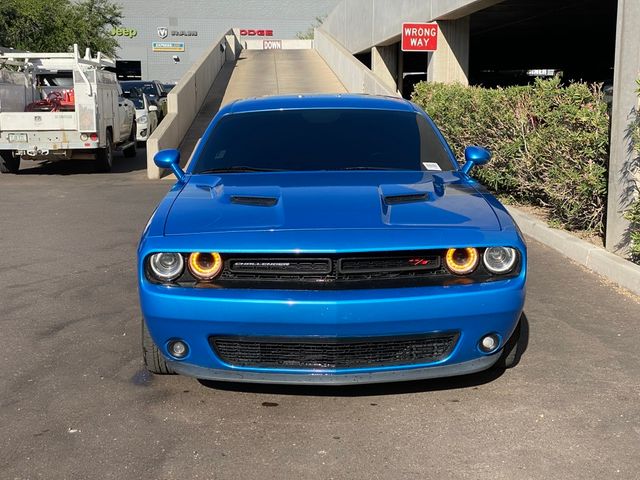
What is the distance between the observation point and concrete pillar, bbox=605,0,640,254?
6.66 meters

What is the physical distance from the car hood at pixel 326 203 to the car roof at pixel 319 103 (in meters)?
0.93

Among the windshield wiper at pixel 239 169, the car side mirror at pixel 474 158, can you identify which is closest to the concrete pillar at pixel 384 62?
the car side mirror at pixel 474 158

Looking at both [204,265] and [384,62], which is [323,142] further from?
[384,62]

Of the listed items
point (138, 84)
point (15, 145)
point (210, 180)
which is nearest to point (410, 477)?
point (210, 180)

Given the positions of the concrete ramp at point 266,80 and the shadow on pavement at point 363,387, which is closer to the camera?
the shadow on pavement at point 363,387

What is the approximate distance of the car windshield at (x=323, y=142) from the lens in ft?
16.2

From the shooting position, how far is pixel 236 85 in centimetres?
3102

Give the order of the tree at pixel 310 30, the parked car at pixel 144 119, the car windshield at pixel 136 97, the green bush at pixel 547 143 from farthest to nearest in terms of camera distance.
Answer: the tree at pixel 310 30 → the car windshield at pixel 136 97 → the parked car at pixel 144 119 → the green bush at pixel 547 143

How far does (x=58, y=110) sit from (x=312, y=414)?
1296 cm

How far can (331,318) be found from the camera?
3.45m

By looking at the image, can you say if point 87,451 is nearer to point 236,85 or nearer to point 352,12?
point 236,85

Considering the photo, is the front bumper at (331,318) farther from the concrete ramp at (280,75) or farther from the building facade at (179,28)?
the building facade at (179,28)

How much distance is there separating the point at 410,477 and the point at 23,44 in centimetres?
3750

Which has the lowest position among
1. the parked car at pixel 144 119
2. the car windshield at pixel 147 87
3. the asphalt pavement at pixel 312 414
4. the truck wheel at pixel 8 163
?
the asphalt pavement at pixel 312 414
